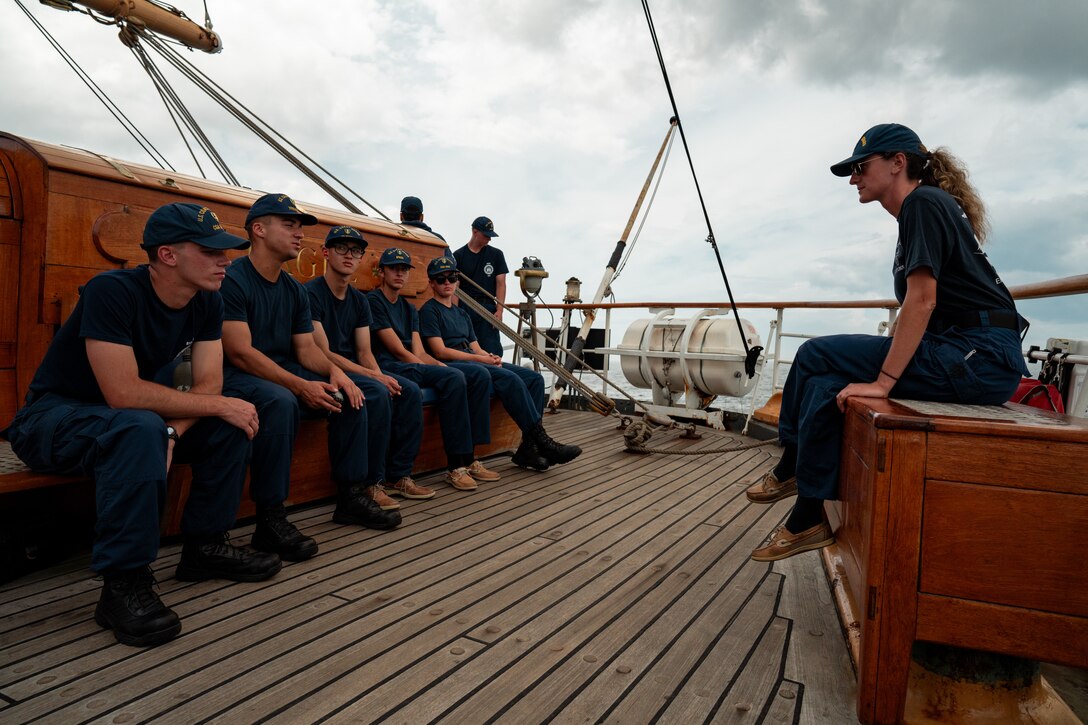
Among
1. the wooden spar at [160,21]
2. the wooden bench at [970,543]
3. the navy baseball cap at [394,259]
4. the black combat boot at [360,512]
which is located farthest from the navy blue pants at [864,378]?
the wooden spar at [160,21]

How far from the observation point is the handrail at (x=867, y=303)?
2072 mm

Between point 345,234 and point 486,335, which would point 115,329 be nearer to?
point 345,234

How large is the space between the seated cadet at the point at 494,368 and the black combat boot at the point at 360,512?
1.11 m

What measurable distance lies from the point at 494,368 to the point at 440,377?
0.47m

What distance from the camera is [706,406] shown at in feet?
19.0

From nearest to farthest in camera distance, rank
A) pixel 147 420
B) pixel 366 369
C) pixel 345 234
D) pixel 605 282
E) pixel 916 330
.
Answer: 1. pixel 916 330
2. pixel 147 420
3. pixel 345 234
4. pixel 366 369
5. pixel 605 282

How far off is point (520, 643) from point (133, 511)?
3.43ft

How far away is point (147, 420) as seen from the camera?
5.65 ft

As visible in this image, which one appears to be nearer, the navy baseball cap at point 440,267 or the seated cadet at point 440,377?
the seated cadet at point 440,377

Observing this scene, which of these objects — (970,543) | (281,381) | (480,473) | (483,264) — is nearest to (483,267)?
(483,264)

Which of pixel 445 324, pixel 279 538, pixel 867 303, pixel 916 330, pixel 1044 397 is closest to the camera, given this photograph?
pixel 916 330

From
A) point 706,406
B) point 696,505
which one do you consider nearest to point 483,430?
point 696,505

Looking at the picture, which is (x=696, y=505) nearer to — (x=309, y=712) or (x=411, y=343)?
(x=411, y=343)

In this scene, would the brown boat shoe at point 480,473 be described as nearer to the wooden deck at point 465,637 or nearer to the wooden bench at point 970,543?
the wooden deck at point 465,637
